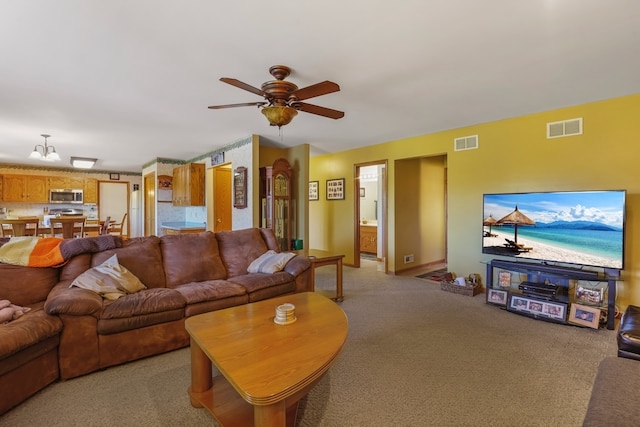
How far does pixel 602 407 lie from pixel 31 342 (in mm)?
2939

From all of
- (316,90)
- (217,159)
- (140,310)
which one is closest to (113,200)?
(217,159)

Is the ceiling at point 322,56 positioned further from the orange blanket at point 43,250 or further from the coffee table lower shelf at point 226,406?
the coffee table lower shelf at point 226,406

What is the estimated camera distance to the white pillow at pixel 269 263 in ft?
11.3

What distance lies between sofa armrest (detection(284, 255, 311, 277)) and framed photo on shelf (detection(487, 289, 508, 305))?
87.7 inches

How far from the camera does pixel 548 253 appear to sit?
3.52 meters

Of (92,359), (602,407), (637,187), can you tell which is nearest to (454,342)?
(602,407)

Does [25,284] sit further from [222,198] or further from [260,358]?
[222,198]

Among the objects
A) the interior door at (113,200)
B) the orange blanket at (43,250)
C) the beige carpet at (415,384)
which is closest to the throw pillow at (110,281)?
the orange blanket at (43,250)

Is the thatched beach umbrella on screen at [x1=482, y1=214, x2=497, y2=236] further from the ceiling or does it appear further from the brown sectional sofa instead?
the brown sectional sofa

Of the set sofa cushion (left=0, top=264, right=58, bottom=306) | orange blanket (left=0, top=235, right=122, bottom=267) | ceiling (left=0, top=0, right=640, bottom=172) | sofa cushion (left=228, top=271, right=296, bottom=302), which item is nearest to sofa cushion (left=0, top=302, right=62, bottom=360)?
sofa cushion (left=0, top=264, right=58, bottom=306)

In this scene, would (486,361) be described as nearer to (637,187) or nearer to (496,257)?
(496,257)

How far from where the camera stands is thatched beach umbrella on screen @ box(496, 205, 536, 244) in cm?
369

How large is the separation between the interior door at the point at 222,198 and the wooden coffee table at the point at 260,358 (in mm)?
4791

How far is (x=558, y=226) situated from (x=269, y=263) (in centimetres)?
325
